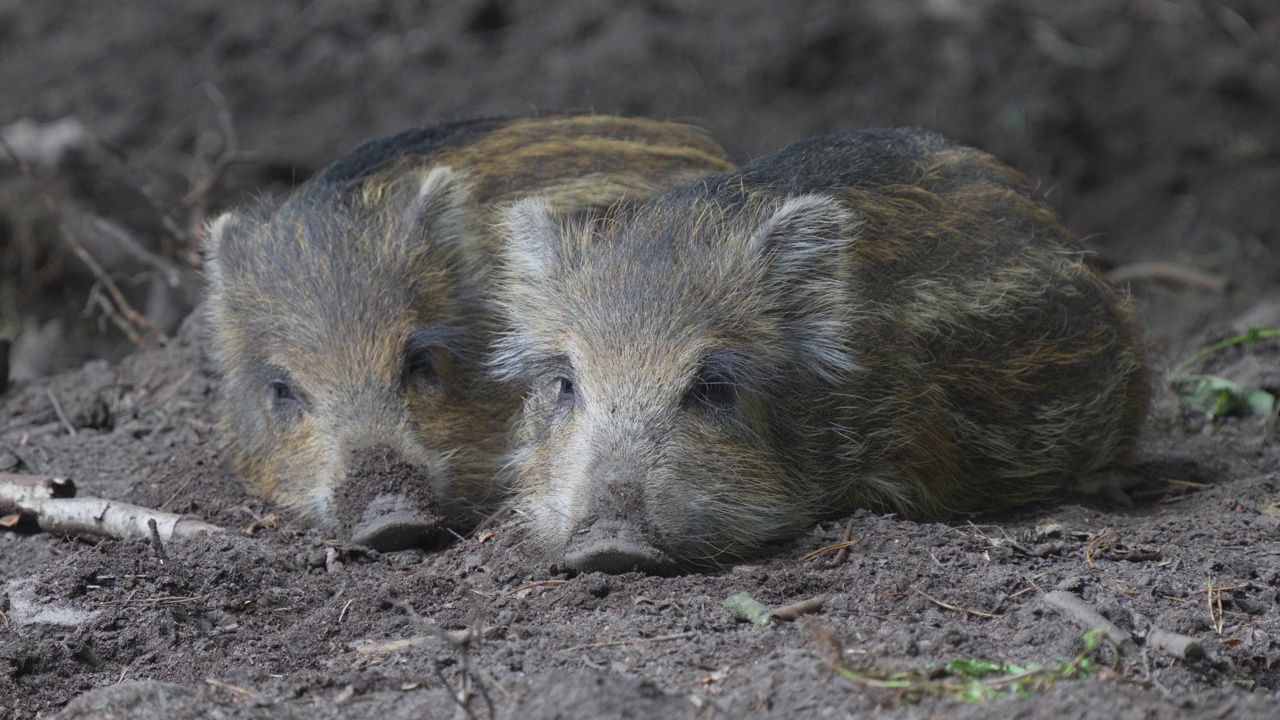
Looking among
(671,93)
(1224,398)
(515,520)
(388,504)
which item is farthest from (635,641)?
(671,93)

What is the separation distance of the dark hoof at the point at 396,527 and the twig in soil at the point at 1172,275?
16.9ft

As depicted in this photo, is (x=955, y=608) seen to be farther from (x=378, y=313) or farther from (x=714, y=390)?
(x=378, y=313)

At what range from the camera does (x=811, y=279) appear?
4766 millimetres

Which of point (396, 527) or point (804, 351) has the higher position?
point (804, 351)

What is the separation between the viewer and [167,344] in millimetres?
6824

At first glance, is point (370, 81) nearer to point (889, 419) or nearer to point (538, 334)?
point (538, 334)

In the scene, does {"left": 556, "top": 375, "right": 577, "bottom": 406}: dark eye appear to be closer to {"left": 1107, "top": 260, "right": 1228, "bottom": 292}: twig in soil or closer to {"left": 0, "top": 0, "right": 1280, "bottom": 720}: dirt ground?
{"left": 0, "top": 0, "right": 1280, "bottom": 720}: dirt ground

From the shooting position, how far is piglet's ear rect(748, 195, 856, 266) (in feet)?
15.5

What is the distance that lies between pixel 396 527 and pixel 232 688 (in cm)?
132

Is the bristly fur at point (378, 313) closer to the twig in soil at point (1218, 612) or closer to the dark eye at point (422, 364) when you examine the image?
the dark eye at point (422, 364)

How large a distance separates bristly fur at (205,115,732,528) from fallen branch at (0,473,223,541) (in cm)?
53

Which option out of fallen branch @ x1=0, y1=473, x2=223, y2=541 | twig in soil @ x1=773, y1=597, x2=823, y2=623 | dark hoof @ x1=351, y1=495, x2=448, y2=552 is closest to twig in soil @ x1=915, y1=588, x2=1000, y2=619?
twig in soil @ x1=773, y1=597, x2=823, y2=623

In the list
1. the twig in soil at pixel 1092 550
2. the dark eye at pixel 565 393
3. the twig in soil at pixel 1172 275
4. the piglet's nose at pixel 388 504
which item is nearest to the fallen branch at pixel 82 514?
the piglet's nose at pixel 388 504

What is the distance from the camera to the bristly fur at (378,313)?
17.0 ft
